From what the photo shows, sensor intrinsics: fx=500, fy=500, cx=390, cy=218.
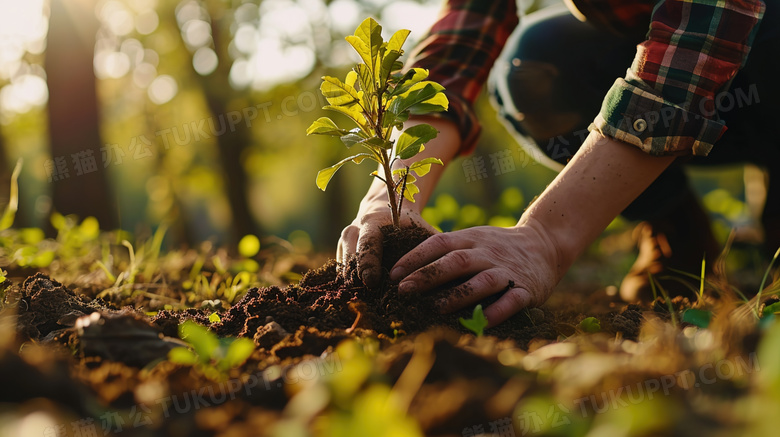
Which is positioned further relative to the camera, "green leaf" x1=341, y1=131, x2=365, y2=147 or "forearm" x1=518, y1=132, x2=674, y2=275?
"forearm" x1=518, y1=132, x2=674, y2=275

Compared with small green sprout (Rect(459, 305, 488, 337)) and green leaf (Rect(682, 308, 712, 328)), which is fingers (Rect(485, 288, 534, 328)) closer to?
small green sprout (Rect(459, 305, 488, 337))

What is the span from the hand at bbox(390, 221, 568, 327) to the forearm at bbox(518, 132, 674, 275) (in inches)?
1.8

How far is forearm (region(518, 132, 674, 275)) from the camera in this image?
5.45 ft

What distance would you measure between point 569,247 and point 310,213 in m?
38.9

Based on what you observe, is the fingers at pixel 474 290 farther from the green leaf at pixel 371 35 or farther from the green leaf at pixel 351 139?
the green leaf at pixel 371 35

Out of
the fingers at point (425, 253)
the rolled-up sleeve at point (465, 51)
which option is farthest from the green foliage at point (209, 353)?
the rolled-up sleeve at point (465, 51)

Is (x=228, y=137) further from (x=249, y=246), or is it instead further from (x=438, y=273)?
(x=438, y=273)

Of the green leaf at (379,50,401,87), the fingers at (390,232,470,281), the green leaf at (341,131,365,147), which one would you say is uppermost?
the green leaf at (379,50,401,87)

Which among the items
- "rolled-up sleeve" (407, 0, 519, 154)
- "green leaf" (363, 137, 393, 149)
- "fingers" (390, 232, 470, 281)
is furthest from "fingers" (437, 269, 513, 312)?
"rolled-up sleeve" (407, 0, 519, 154)

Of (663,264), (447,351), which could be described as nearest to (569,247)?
(447,351)

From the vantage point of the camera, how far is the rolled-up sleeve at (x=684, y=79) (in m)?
1.59

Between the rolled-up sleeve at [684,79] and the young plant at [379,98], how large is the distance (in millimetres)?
631

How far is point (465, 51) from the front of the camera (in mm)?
2383

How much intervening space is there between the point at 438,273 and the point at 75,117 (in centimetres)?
575
